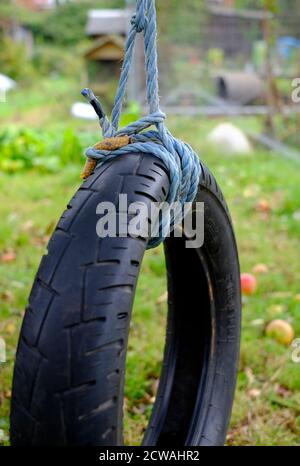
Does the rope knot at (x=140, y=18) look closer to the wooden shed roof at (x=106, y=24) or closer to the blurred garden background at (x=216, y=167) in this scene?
the blurred garden background at (x=216, y=167)

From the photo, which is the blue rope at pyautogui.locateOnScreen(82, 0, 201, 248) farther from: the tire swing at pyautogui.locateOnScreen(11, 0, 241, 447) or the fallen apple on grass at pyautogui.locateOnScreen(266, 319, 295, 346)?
the fallen apple on grass at pyautogui.locateOnScreen(266, 319, 295, 346)

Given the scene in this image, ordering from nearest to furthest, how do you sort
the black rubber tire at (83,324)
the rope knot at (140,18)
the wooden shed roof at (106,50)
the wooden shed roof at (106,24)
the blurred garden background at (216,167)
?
the black rubber tire at (83,324)
the rope knot at (140,18)
the blurred garden background at (216,167)
the wooden shed roof at (106,50)
the wooden shed roof at (106,24)

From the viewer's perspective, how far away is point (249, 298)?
102 inches

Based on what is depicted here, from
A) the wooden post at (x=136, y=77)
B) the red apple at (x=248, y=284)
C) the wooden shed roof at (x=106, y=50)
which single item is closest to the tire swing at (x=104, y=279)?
the red apple at (x=248, y=284)

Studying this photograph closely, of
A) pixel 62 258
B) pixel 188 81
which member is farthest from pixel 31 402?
pixel 188 81

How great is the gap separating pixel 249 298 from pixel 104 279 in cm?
181

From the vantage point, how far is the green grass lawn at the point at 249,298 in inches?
71.1

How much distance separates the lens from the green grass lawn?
1.81 meters

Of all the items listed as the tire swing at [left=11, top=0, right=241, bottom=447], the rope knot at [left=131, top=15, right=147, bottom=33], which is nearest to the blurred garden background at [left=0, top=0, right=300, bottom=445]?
the tire swing at [left=11, top=0, right=241, bottom=447]

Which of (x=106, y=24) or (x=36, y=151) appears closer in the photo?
(x=36, y=151)

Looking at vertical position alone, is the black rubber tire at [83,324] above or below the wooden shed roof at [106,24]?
below

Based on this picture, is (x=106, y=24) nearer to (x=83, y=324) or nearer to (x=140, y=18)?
(x=140, y=18)

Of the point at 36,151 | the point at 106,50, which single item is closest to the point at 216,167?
the point at 36,151

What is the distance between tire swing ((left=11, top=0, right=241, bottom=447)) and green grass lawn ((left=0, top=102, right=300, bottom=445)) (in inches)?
17.4
